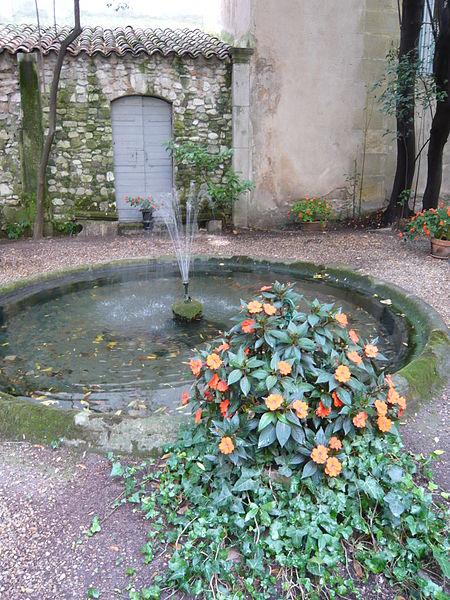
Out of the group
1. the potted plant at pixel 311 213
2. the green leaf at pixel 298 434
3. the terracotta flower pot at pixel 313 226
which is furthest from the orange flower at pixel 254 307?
the terracotta flower pot at pixel 313 226

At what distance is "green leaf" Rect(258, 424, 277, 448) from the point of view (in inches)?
77.5

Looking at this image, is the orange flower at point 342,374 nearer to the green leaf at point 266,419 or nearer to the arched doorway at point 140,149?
the green leaf at point 266,419

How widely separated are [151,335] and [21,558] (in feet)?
8.32

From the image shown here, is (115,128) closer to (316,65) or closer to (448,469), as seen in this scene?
(316,65)

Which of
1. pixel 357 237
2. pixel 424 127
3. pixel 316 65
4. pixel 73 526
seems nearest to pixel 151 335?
pixel 73 526

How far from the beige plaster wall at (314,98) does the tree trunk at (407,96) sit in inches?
43.0

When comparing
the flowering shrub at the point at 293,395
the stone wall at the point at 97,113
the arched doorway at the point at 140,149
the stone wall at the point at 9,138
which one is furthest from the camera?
the arched doorway at the point at 140,149

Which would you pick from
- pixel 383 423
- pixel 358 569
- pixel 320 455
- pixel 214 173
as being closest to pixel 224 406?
pixel 320 455

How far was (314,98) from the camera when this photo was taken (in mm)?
8758

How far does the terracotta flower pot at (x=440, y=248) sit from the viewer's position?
20.3 feet

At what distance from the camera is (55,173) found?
843cm

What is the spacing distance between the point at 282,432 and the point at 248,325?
0.47 meters

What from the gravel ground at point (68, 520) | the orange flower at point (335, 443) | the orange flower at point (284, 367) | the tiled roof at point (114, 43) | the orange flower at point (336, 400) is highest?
the tiled roof at point (114, 43)

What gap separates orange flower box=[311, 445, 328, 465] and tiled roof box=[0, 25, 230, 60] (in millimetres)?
7733
